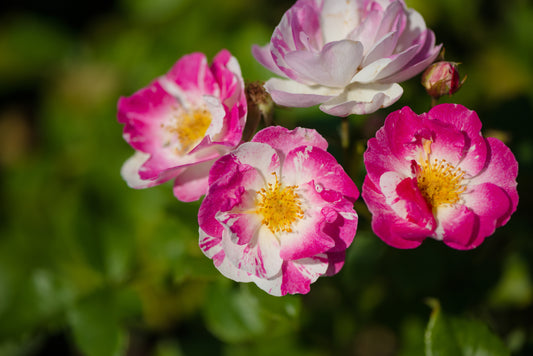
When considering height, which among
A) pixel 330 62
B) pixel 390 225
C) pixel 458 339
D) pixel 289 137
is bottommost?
pixel 458 339

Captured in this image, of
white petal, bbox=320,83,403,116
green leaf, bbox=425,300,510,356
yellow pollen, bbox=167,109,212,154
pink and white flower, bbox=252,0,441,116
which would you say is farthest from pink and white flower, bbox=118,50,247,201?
green leaf, bbox=425,300,510,356

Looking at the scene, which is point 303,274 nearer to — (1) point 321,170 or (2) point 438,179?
(1) point 321,170

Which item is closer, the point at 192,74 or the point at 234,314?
the point at 192,74

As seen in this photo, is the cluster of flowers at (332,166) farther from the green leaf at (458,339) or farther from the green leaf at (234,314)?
the green leaf at (234,314)

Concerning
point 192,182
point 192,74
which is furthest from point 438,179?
point 192,74

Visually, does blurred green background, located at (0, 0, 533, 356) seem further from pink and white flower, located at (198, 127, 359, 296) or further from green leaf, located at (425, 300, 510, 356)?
pink and white flower, located at (198, 127, 359, 296)

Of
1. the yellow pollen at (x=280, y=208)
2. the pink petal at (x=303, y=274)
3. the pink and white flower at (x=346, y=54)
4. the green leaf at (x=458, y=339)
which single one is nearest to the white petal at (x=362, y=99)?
the pink and white flower at (x=346, y=54)

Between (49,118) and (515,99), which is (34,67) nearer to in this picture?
(49,118)

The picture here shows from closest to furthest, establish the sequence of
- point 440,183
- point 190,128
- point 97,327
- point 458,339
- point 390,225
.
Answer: point 390,225 < point 440,183 < point 458,339 < point 190,128 < point 97,327
